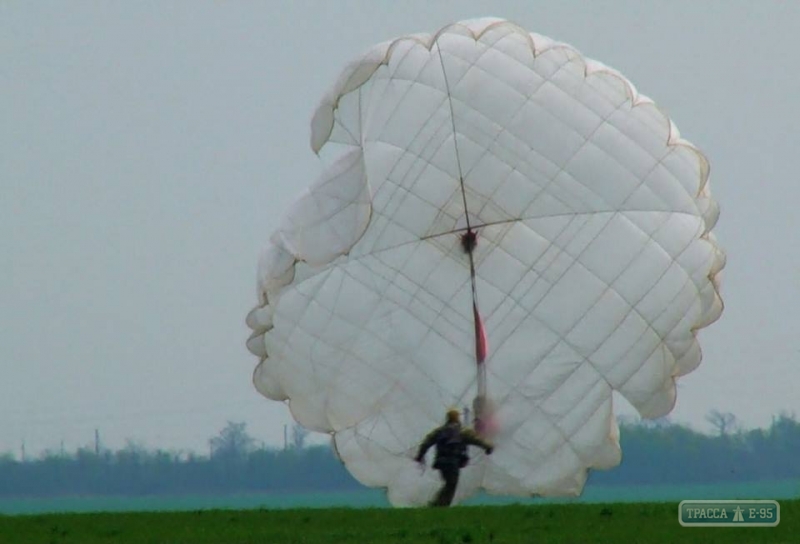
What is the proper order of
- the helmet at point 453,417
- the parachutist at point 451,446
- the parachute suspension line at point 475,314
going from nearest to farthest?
the parachutist at point 451,446, the helmet at point 453,417, the parachute suspension line at point 475,314

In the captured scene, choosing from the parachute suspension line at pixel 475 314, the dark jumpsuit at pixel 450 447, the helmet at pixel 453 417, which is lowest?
the dark jumpsuit at pixel 450 447

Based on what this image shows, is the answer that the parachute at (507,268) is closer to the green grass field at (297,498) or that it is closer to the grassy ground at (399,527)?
the grassy ground at (399,527)

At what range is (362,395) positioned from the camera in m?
23.6

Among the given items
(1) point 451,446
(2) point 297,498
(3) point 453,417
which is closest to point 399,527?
(1) point 451,446

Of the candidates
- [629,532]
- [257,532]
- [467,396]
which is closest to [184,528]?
[257,532]

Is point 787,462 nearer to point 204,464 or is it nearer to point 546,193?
point 204,464

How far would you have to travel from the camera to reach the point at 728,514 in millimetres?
17812

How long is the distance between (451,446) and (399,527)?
3557 millimetres

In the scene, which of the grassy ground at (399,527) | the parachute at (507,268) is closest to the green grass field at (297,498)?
the parachute at (507,268)

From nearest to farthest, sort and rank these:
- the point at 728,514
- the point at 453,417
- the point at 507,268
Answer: the point at 728,514 < the point at 453,417 < the point at 507,268

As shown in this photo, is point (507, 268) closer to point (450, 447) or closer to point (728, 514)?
point (450, 447)

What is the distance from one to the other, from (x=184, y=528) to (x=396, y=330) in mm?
5410

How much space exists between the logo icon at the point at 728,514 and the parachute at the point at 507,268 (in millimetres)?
5059

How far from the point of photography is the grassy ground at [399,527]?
664 inches
